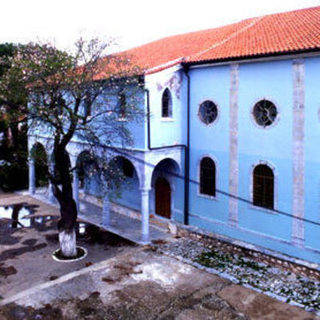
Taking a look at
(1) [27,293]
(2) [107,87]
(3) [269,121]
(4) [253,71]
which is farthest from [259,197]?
(1) [27,293]

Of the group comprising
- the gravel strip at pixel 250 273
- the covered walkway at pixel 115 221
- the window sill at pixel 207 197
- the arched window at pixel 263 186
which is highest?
the arched window at pixel 263 186

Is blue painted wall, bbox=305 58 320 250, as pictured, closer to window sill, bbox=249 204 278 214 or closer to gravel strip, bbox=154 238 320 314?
window sill, bbox=249 204 278 214

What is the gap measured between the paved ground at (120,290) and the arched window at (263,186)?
13.4 feet

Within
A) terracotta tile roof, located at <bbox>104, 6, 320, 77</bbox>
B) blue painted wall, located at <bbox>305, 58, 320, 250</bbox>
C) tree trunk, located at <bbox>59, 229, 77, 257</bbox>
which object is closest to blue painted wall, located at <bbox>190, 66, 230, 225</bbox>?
terracotta tile roof, located at <bbox>104, 6, 320, 77</bbox>

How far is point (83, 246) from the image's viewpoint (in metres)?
15.0

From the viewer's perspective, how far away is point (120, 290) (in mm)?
11117

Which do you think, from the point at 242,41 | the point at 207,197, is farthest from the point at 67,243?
the point at 242,41

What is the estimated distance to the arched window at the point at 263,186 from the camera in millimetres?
14328

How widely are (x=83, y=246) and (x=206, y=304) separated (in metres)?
6.60

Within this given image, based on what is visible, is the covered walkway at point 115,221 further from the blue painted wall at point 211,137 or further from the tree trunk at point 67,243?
the tree trunk at point 67,243

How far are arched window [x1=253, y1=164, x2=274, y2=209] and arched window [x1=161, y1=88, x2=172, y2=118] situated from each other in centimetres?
465

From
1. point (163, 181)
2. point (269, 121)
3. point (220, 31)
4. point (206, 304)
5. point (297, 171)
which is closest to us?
point (206, 304)

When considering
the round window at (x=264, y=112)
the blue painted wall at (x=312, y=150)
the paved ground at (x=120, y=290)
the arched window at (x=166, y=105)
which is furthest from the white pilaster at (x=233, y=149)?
the paved ground at (x=120, y=290)

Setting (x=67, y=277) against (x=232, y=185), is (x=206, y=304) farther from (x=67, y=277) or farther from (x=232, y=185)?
(x=232, y=185)
